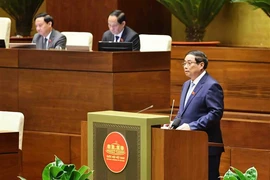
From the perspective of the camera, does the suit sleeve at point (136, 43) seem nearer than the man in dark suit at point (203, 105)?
No

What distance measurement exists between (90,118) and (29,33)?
694 centimetres

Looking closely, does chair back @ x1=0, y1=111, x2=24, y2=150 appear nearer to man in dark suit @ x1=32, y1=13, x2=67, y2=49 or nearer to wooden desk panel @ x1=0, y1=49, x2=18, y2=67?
wooden desk panel @ x1=0, y1=49, x2=18, y2=67

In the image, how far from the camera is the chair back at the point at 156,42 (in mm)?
8595

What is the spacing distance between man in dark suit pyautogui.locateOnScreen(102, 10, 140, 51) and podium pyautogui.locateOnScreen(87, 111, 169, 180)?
11.1 ft

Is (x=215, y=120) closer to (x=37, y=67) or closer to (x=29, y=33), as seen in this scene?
(x=37, y=67)

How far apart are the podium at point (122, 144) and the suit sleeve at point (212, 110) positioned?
40.5 inches

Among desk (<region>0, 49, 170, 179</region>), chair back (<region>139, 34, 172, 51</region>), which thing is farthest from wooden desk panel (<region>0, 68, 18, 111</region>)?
chair back (<region>139, 34, 172, 51</region>)

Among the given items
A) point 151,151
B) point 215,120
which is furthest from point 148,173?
point 215,120

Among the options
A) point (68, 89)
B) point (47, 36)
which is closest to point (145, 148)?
point (68, 89)

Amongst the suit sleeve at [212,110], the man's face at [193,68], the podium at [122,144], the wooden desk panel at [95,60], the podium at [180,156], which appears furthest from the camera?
the wooden desk panel at [95,60]

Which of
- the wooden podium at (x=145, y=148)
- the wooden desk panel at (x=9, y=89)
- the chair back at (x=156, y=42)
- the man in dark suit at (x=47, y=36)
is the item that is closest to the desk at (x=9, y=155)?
the wooden podium at (x=145, y=148)

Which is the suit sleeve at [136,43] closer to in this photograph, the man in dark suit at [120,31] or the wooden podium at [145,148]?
the man in dark suit at [120,31]

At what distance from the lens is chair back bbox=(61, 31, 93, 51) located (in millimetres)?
9219

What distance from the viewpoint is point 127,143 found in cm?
515
